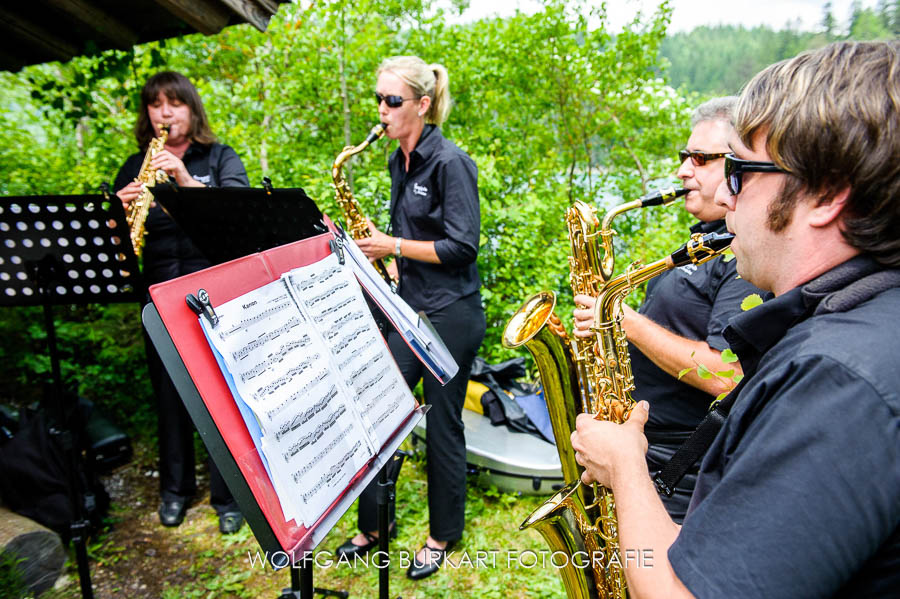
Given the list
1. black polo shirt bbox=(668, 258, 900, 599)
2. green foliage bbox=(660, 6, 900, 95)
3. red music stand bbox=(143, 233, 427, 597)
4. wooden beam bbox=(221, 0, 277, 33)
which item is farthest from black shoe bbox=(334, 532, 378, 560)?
green foliage bbox=(660, 6, 900, 95)

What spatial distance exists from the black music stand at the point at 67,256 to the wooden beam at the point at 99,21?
4.78 feet

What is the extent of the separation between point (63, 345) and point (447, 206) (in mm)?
3626

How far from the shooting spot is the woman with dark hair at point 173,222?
3.16 m

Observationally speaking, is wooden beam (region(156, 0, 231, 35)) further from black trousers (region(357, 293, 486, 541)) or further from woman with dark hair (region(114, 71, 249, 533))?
black trousers (region(357, 293, 486, 541))

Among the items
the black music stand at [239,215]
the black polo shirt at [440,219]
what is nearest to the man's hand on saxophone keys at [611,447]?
the black music stand at [239,215]

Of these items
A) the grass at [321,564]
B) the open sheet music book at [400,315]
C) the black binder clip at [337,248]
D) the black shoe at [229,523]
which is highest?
the black binder clip at [337,248]

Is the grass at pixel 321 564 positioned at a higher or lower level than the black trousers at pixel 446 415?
lower

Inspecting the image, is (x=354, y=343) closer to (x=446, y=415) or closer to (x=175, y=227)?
(x=446, y=415)

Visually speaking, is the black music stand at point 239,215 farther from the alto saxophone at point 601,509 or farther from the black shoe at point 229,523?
the black shoe at point 229,523

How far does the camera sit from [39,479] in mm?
2959

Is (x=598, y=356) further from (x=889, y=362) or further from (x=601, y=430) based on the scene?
(x=889, y=362)

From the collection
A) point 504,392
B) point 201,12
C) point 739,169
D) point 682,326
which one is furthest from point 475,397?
point 739,169

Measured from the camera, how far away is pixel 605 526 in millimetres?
1931

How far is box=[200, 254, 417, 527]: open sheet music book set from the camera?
1.25m
